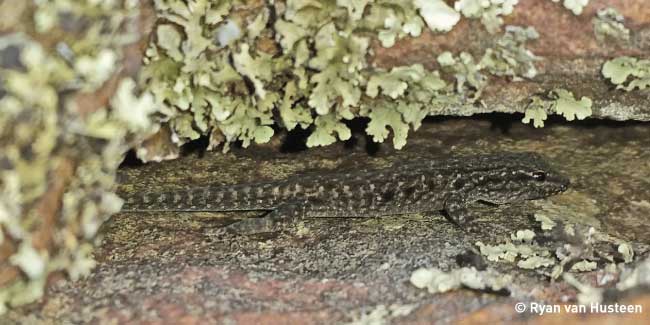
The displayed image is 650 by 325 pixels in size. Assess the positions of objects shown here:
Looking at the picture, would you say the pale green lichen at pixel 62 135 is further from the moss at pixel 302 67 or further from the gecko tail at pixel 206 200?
the gecko tail at pixel 206 200

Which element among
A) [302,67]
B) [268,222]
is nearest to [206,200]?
[268,222]

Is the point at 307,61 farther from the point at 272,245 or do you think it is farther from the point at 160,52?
the point at 272,245

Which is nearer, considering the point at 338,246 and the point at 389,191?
the point at 338,246

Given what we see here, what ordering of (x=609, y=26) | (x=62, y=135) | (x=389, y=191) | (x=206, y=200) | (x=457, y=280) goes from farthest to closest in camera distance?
(x=389, y=191)
(x=206, y=200)
(x=609, y=26)
(x=457, y=280)
(x=62, y=135)

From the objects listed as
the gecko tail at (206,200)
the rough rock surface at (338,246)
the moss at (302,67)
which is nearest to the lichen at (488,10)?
the moss at (302,67)

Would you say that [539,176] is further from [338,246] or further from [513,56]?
[338,246]

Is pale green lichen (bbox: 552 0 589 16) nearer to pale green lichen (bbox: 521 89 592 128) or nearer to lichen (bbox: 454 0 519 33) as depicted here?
lichen (bbox: 454 0 519 33)
